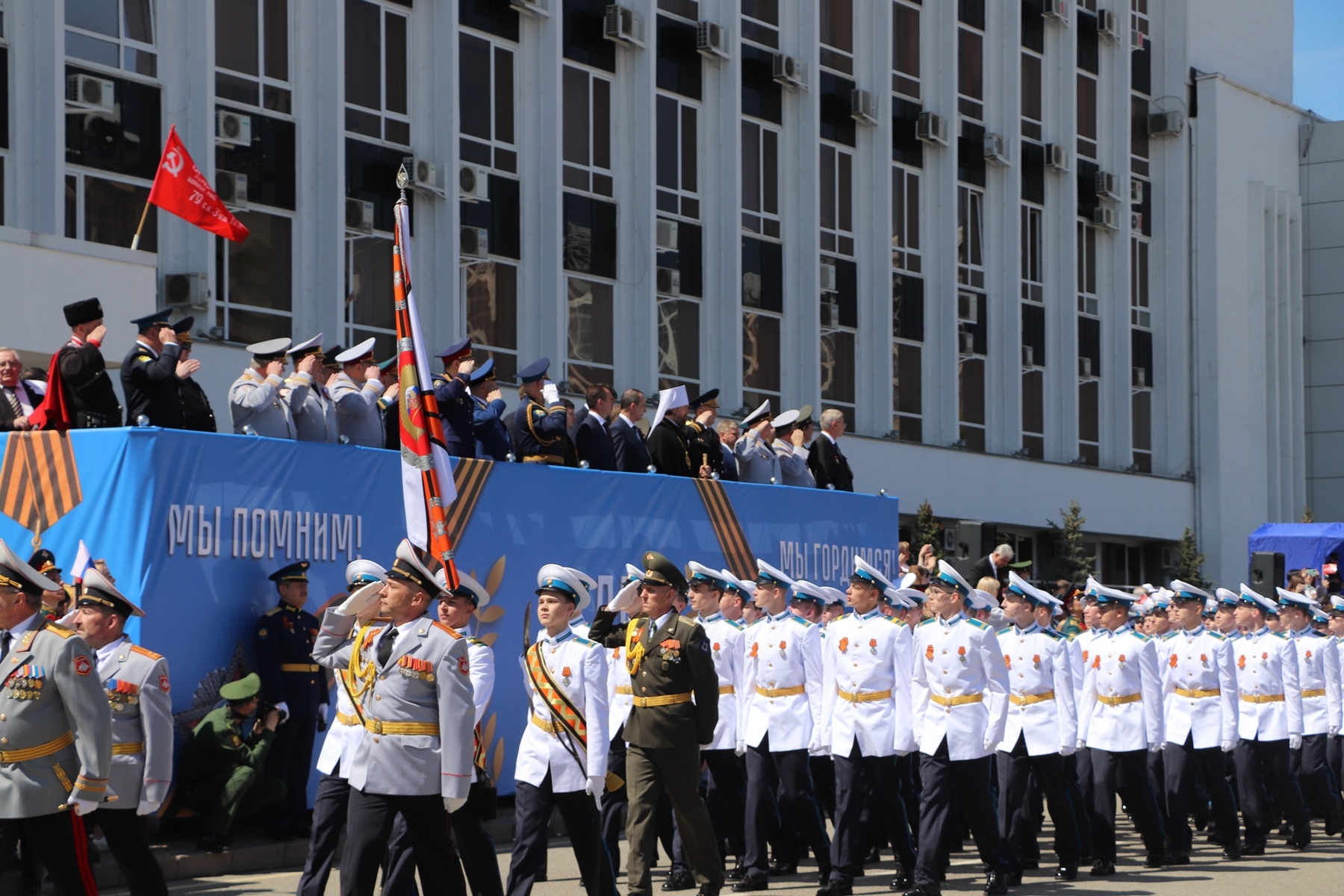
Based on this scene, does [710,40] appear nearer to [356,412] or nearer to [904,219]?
[904,219]

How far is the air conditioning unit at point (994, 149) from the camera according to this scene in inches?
1415

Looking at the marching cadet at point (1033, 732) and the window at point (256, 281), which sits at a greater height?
the window at point (256, 281)

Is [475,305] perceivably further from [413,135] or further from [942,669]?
[942,669]

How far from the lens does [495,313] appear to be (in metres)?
26.3

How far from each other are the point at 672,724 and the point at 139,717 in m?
2.91

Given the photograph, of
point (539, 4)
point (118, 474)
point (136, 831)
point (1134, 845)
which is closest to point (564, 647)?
point (136, 831)

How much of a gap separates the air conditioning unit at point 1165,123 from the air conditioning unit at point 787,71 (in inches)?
504

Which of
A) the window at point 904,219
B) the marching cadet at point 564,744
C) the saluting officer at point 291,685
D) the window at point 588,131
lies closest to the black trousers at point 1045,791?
the marching cadet at point 564,744

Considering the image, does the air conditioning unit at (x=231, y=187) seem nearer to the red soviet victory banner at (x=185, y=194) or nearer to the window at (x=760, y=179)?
the red soviet victory banner at (x=185, y=194)

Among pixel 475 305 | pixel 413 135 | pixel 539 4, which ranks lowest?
pixel 475 305

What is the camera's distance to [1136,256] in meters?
40.8

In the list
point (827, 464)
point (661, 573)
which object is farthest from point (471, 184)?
point (661, 573)

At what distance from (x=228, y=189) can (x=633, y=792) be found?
14.3 metres

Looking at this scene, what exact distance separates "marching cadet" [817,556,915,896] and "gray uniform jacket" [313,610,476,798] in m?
4.20
